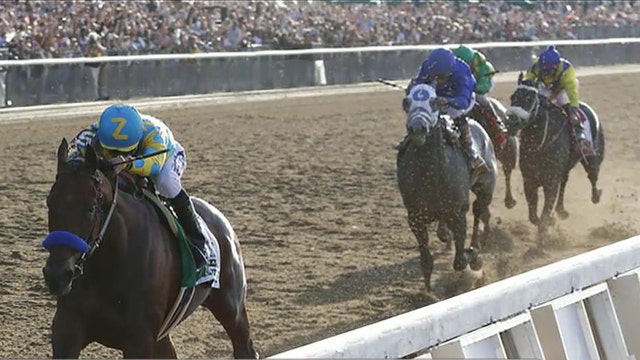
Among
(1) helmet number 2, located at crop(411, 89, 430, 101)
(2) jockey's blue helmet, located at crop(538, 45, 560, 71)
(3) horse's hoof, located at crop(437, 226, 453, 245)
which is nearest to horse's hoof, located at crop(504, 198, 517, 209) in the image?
(2) jockey's blue helmet, located at crop(538, 45, 560, 71)

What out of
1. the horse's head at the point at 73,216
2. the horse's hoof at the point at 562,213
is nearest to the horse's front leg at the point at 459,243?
the horse's hoof at the point at 562,213

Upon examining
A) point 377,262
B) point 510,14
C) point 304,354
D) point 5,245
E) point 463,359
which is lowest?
point 510,14

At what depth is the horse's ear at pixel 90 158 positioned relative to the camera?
5234 millimetres

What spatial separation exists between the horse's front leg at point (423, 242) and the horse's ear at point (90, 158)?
4647 millimetres

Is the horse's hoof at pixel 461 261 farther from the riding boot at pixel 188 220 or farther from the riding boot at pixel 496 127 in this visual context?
the riding boot at pixel 188 220

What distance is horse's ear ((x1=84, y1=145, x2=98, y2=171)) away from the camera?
5.23 meters

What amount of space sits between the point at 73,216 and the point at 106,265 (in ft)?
1.53

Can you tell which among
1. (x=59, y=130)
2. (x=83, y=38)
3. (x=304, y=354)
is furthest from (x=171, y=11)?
(x=304, y=354)

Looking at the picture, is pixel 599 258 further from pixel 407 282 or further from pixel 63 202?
pixel 407 282

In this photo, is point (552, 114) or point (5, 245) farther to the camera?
point (552, 114)

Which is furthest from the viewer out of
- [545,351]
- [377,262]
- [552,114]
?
[552,114]

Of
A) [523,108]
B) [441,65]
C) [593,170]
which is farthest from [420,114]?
[593,170]

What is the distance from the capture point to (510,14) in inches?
1545

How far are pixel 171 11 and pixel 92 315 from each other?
21357 millimetres
